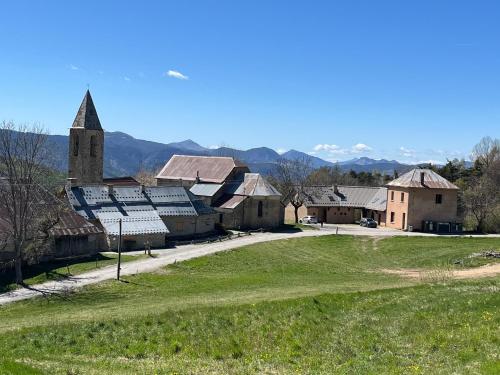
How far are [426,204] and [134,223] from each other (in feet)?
111

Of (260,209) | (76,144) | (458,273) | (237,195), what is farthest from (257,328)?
(76,144)

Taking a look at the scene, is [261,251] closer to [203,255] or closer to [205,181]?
[203,255]

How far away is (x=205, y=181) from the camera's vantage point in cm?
7338

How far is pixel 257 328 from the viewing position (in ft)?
64.2

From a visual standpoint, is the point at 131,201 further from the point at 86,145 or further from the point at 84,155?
the point at 86,145

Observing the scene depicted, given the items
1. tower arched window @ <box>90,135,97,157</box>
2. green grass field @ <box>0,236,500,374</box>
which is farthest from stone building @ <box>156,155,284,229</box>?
green grass field @ <box>0,236,500,374</box>

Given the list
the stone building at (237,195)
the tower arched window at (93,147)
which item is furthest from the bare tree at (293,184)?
the tower arched window at (93,147)

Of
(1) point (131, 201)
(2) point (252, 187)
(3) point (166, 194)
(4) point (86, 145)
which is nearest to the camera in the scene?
(1) point (131, 201)

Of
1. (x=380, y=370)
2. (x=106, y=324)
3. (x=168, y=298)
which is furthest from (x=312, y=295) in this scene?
(x=380, y=370)

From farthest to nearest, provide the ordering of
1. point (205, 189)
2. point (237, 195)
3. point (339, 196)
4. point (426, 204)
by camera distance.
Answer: point (339, 196) < point (205, 189) < point (237, 195) < point (426, 204)

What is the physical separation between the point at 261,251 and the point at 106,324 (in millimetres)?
29877

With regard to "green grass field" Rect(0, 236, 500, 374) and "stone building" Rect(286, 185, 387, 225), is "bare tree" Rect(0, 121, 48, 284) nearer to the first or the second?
"green grass field" Rect(0, 236, 500, 374)

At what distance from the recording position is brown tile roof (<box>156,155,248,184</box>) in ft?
240

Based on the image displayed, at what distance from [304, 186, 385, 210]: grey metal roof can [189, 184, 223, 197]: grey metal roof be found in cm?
1383
